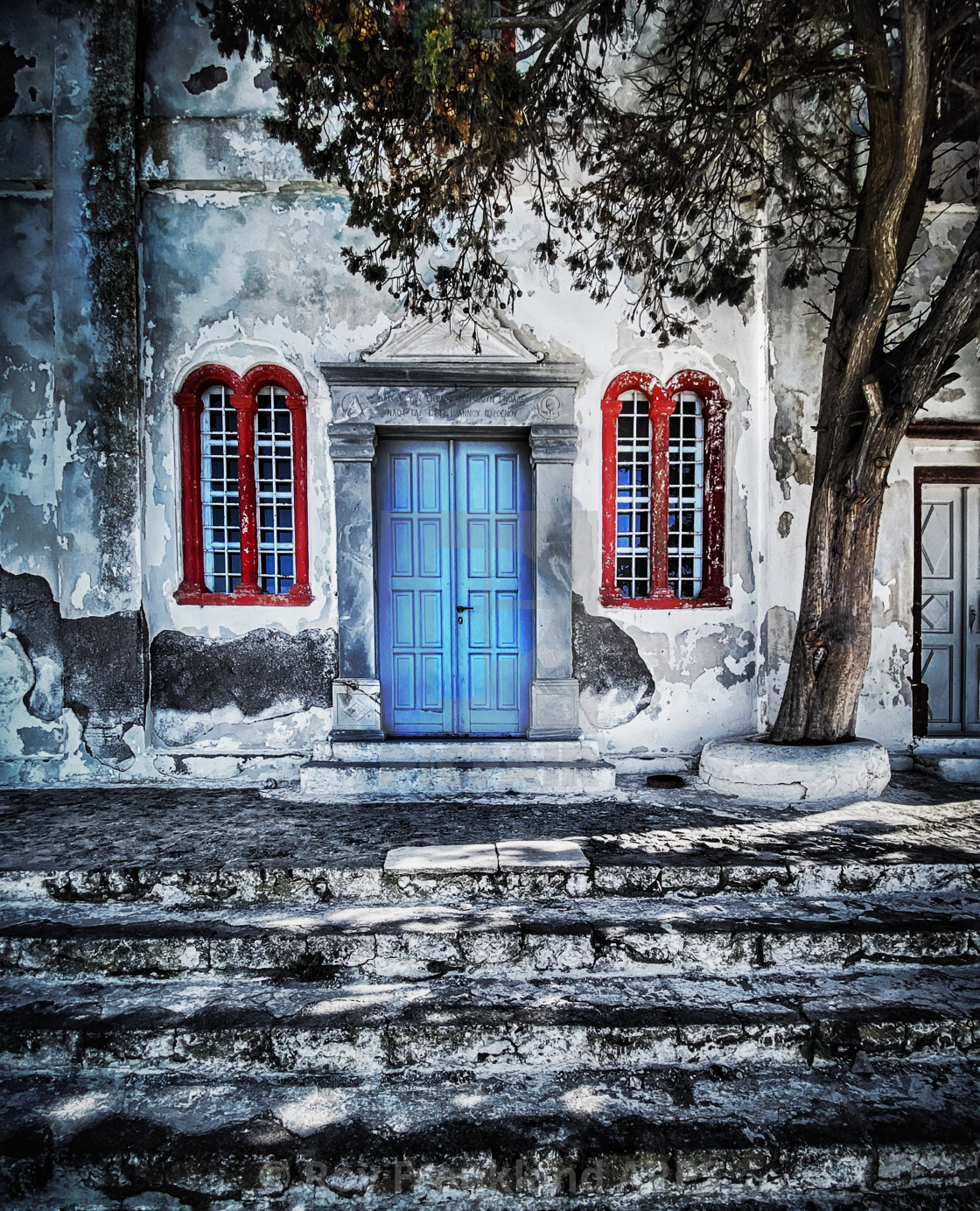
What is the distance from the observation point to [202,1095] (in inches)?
114

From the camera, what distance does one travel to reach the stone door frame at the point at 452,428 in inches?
236

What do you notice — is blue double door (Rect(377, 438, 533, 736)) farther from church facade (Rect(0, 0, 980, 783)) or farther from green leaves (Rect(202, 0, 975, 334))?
green leaves (Rect(202, 0, 975, 334))

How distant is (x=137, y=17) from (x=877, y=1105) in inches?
339

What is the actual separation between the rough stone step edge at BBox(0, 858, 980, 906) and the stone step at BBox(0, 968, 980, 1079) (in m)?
0.79

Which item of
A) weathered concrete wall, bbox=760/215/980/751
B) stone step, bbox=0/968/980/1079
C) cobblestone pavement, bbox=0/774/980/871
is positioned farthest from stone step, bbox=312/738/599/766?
stone step, bbox=0/968/980/1079

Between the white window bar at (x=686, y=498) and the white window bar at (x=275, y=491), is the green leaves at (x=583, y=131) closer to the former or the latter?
the white window bar at (x=686, y=498)

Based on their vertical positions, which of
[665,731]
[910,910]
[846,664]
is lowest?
[910,910]

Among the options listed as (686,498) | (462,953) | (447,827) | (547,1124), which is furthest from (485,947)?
Result: (686,498)

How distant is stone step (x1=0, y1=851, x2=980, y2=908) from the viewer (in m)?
4.09

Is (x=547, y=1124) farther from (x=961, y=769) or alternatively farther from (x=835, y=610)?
(x=961, y=769)

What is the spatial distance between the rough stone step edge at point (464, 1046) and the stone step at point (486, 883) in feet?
3.24

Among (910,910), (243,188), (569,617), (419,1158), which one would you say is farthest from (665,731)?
(243,188)

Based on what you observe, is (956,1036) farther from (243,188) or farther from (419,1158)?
(243,188)

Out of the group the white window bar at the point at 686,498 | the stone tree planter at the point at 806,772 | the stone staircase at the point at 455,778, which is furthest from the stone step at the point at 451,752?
the white window bar at the point at 686,498
